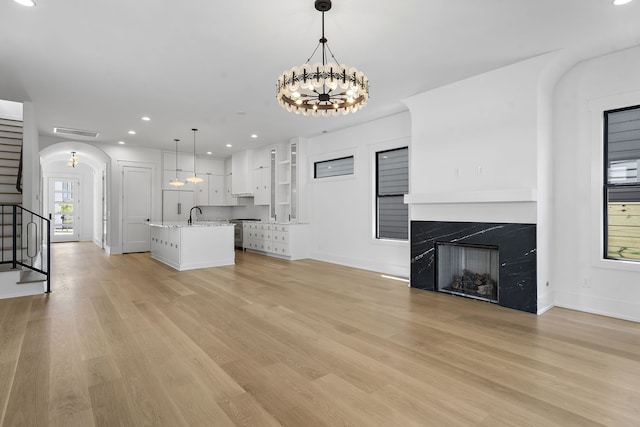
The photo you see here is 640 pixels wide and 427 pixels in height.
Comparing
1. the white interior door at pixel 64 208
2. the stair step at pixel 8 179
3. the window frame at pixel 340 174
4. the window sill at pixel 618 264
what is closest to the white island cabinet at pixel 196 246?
the window frame at pixel 340 174

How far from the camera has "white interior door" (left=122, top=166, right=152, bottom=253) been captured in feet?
29.1

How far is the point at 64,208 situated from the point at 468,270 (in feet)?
44.2

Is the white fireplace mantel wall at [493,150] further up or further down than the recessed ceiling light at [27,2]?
further down

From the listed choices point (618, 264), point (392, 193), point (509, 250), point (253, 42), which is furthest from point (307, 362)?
point (392, 193)

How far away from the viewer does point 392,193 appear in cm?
607

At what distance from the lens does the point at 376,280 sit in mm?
5359

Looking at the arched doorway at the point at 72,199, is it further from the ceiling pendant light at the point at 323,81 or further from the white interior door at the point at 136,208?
the ceiling pendant light at the point at 323,81

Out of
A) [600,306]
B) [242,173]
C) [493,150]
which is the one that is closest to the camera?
[600,306]

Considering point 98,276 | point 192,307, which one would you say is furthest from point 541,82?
point 98,276

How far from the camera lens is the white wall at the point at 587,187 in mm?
3535

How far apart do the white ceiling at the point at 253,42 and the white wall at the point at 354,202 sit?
92 cm

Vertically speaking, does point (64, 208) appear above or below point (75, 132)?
below

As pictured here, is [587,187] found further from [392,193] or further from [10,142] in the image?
[10,142]

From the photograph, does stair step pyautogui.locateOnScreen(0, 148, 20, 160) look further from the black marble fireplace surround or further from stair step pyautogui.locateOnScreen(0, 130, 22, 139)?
the black marble fireplace surround
